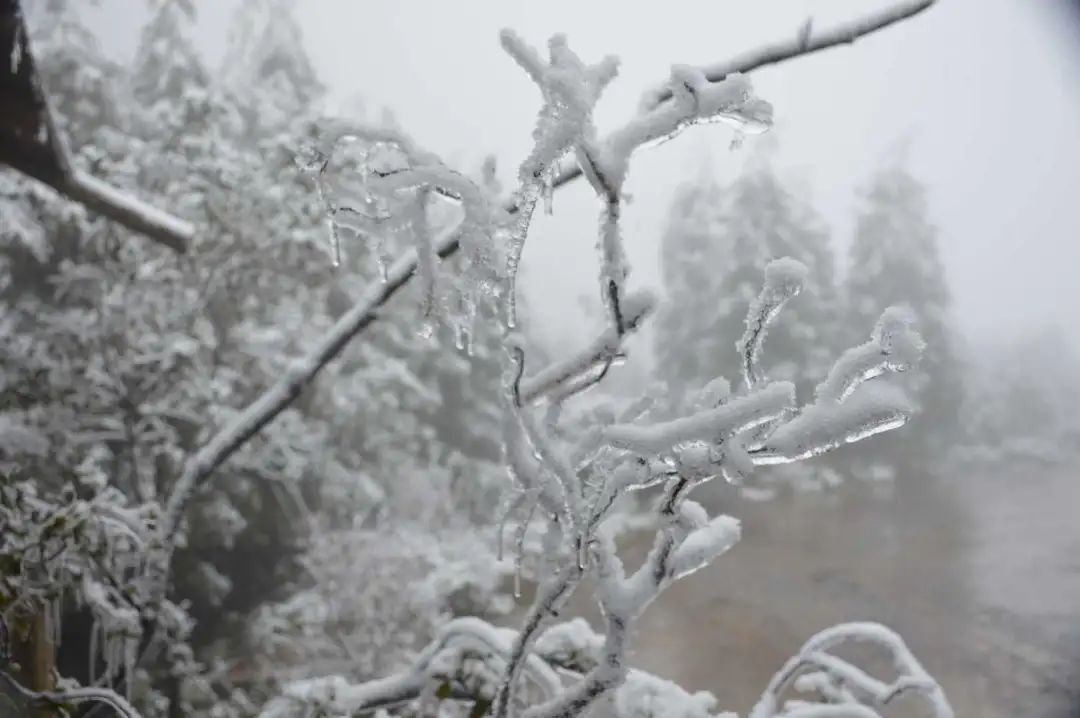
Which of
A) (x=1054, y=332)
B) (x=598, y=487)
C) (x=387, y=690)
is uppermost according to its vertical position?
(x=1054, y=332)

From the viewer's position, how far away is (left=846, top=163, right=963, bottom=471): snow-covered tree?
657cm

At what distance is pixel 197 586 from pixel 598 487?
4.57 meters

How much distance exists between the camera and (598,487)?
0.59m

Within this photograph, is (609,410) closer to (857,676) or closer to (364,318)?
(364,318)

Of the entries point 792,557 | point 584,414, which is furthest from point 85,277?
point 792,557

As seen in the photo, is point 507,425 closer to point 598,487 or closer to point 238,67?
point 598,487

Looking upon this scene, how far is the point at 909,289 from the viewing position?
750 cm

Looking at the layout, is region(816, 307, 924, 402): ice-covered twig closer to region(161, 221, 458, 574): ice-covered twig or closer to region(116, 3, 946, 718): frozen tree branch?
region(116, 3, 946, 718): frozen tree branch

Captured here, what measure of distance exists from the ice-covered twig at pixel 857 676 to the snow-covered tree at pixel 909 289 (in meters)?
Result: 5.95

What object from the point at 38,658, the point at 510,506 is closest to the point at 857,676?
the point at 510,506

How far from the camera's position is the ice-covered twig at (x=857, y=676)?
89 cm

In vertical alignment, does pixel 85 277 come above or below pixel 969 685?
above

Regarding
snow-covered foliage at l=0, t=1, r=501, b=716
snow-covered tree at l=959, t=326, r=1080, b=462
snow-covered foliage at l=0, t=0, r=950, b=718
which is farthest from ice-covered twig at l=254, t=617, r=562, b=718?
snow-covered tree at l=959, t=326, r=1080, b=462

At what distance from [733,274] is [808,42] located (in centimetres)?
723
